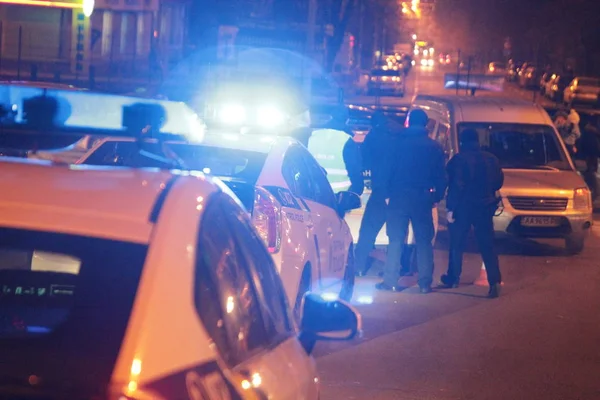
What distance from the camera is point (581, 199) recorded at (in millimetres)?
14641

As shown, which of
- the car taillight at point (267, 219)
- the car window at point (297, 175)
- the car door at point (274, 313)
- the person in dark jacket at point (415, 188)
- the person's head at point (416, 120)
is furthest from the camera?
the person's head at point (416, 120)

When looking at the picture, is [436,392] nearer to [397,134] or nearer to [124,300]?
[397,134]

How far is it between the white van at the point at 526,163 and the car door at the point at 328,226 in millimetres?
5158

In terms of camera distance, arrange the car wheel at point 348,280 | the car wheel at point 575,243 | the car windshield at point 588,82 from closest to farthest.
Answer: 1. the car wheel at point 348,280
2. the car wheel at point 575,243
3. the car windshield at point 588,82

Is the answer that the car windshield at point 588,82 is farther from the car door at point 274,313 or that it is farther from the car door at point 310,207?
the car door at point 274,313

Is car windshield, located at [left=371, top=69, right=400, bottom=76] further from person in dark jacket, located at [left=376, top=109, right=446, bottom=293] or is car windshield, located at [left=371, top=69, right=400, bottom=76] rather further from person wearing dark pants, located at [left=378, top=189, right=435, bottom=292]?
person wearing dark pants, located at [left=378, top=189, right=435, bottom=292]

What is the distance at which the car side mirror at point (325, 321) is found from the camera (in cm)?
402

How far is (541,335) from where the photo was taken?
31.8 ft

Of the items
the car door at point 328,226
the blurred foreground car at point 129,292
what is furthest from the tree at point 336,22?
the blurred foreground car at point 129,292

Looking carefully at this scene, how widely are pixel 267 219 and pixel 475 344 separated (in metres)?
2.69

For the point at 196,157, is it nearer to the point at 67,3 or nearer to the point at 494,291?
the point at 494,291

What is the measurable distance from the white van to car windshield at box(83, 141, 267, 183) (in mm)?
6966

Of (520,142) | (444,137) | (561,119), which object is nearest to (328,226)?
(444,137)

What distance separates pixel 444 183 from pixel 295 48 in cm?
3723
